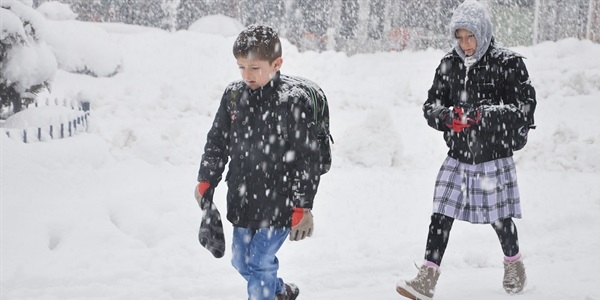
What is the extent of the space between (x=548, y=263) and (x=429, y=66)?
15364mm

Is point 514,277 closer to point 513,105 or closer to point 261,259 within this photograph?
point 513,105

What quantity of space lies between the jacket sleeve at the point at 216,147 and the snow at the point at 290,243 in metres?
1.25

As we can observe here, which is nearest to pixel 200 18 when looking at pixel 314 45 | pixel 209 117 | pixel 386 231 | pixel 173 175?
pixel 314 45

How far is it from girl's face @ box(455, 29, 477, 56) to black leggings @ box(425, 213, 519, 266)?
3.50 ft

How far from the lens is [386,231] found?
21.1 feet

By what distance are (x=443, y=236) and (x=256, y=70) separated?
Result: 68.3 inches

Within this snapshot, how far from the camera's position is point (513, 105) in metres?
4.14

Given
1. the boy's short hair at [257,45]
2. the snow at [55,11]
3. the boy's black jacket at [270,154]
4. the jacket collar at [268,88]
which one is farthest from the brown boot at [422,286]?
the snow at [55,11]

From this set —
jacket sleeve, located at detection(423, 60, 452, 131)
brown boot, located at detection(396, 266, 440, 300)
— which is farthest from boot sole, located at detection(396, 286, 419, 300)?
jacket sleeve, located at detection(423, 60, 452, 131)

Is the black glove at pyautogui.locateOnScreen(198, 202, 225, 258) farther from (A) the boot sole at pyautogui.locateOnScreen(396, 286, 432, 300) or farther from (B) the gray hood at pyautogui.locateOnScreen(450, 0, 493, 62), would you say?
(B) the gray hood at pyautogui.locateOnScreen(450, 0, 493, 62)

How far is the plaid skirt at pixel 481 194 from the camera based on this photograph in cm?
430

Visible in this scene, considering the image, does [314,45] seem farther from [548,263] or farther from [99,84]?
[548,263]

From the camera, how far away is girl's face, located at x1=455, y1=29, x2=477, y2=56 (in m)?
4.16

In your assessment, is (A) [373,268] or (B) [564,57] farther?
(B) [564,57]
